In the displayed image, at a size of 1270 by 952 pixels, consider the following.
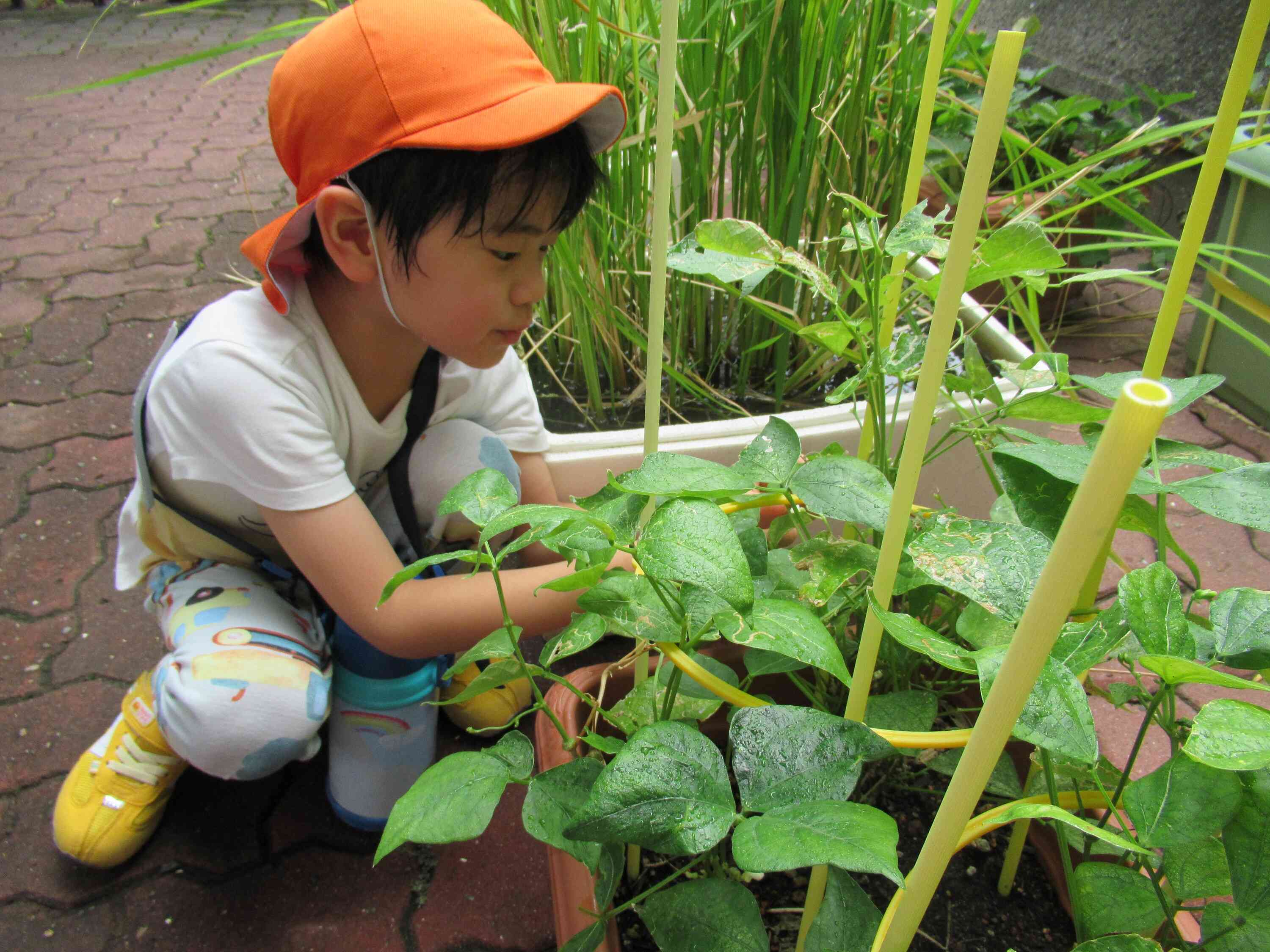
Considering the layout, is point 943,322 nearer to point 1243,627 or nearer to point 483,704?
point 1243,627

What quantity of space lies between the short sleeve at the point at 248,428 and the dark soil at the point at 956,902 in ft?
1.50

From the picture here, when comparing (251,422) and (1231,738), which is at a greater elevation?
(1231,738)

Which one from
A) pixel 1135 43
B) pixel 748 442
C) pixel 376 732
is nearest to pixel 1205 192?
pixel 748 442

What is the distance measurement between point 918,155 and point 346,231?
0.51m

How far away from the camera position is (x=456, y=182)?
753 millimetres

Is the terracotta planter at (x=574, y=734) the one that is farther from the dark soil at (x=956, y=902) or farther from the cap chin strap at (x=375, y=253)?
the cap chin strap at (x=375, y=253)

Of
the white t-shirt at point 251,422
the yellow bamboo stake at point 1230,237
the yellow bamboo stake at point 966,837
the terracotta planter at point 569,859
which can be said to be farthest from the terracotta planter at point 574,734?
the yellow bamboo stake at point 1230,237

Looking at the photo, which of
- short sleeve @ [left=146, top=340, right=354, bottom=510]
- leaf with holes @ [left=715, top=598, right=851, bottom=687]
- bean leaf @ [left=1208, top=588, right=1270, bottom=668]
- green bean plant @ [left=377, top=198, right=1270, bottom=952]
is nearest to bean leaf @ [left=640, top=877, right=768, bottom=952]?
green bean plant @ [left=377, top=198, right=1270, bottom=952]

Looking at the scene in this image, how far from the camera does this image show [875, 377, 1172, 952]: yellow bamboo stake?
0.68ft

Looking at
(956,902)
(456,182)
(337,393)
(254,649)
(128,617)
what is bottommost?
(128,617)

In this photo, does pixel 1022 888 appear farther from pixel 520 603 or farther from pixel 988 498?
pixel 988 498

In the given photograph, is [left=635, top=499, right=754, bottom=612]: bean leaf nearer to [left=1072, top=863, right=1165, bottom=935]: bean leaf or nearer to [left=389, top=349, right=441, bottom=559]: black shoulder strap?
[left=1072, top=863, right=1165, bottom=935]: bean leaf

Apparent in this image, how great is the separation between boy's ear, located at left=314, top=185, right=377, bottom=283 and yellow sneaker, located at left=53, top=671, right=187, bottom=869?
0.53 m

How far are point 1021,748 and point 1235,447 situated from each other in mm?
1269
